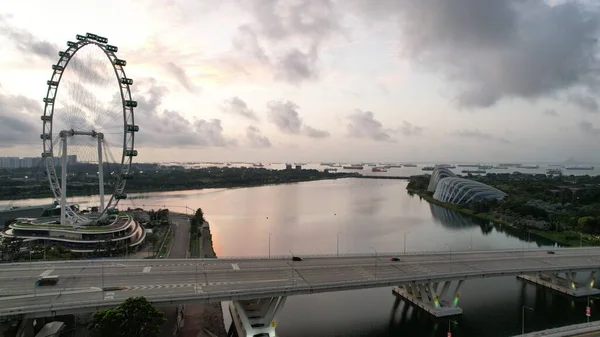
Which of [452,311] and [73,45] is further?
[73,45]

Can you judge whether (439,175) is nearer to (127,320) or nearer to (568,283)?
(568,283)

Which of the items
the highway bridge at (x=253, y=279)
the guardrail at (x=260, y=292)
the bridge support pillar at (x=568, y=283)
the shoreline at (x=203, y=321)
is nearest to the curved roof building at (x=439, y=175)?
the bridge support pillar at (x=568, y=283)

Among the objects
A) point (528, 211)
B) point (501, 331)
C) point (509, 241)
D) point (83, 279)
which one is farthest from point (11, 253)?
point (528, 211)

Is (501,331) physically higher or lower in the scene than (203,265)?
lower

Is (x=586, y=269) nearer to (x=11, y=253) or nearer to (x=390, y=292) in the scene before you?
(x=390, y=292)

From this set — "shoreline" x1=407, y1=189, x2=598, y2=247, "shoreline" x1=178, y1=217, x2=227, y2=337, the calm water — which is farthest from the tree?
"shoreline" x1=407, y1=189, x2=598, y2=247

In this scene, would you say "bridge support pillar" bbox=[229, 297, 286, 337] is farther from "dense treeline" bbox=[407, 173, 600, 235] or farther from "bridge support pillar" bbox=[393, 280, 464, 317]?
"dense treeline" bbox=[407, 173, 600, 235]
